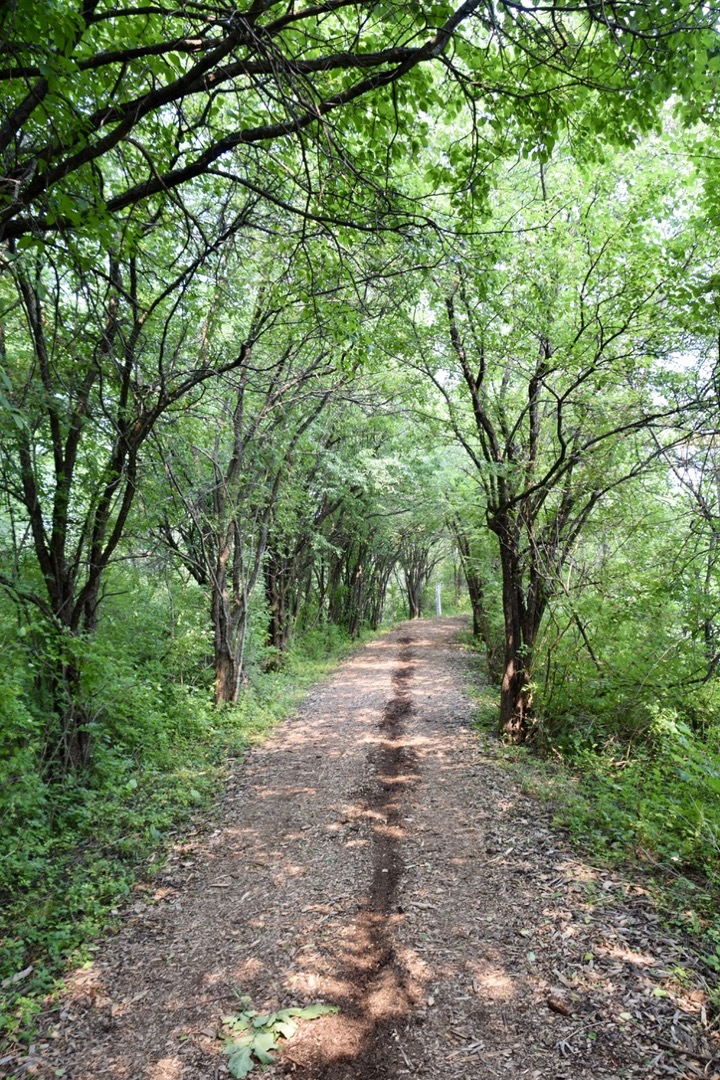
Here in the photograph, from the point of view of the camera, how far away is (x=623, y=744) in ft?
22.0

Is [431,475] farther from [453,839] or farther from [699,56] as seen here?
[699,56]

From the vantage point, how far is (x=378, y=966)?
12.0ft

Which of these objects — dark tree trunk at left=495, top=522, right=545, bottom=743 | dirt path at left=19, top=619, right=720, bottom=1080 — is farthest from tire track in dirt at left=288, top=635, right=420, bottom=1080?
dark tree trunk at left=495, top=522, right=545, bottom=743

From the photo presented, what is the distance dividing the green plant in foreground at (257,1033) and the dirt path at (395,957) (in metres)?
0.06

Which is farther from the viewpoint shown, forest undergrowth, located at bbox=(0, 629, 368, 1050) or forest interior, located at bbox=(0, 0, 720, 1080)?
forest undergrowth, located at bbox=(0, 629, 368, 1050)

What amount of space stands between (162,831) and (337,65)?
6308 millimetres

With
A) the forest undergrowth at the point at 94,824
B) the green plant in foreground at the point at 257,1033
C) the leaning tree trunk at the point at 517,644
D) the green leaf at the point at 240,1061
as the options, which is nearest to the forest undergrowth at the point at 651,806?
the leaning tree trunk at the point at 517,644

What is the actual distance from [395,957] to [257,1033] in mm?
986

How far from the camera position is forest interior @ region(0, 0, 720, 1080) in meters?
3.04

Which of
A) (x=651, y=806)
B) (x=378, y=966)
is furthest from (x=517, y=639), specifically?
(x=378, y=966)

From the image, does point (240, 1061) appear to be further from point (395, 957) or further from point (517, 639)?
point (517, 639)

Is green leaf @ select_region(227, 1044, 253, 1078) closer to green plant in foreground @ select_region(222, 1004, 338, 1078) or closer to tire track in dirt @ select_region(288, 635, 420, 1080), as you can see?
green plant in foreground @ select_region(222, 1004, 338, 1078)

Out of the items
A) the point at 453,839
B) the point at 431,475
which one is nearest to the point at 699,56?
the point at 453,839

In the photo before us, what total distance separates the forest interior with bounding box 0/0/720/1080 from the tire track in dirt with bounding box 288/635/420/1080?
3 centimetres
